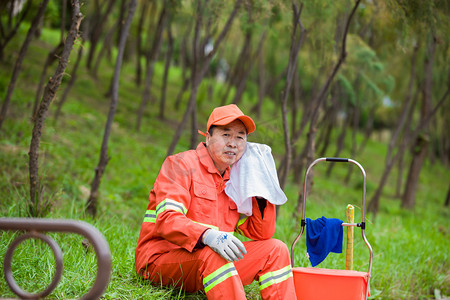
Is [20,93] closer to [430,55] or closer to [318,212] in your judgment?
[318,212]

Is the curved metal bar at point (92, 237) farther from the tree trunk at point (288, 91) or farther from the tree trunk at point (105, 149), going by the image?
the tree trunk at point (288, 91)

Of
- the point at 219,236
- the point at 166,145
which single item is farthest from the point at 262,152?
the point at 166,145

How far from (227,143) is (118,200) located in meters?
3.63

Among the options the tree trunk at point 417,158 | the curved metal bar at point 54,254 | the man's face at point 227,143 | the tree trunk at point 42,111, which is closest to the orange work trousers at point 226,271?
the man's face at point 227,143

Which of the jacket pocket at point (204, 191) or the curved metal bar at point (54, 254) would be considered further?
the jacket pocket at point (204, 191)

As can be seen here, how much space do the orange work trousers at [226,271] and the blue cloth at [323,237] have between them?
0.49 metres

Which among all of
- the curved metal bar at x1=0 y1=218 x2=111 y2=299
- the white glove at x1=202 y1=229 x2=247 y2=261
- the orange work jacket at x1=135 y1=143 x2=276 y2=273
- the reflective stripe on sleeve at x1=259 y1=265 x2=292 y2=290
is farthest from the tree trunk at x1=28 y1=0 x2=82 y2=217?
the reflective stripe on sleeve at x1=259 y1=265 x2=292 y2=290

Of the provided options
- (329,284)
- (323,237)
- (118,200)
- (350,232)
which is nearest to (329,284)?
(329,284)

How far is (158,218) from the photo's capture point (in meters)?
2.85

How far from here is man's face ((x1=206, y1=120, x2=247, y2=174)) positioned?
316 cm

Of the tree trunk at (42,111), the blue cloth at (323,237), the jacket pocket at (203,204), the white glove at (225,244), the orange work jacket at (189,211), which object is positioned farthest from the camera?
the tree trunk at (42,111)

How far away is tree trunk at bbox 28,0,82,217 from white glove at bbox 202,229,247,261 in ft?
7.00

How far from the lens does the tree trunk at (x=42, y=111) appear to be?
395 cm

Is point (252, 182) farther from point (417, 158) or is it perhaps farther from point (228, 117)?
point (417, 158)
